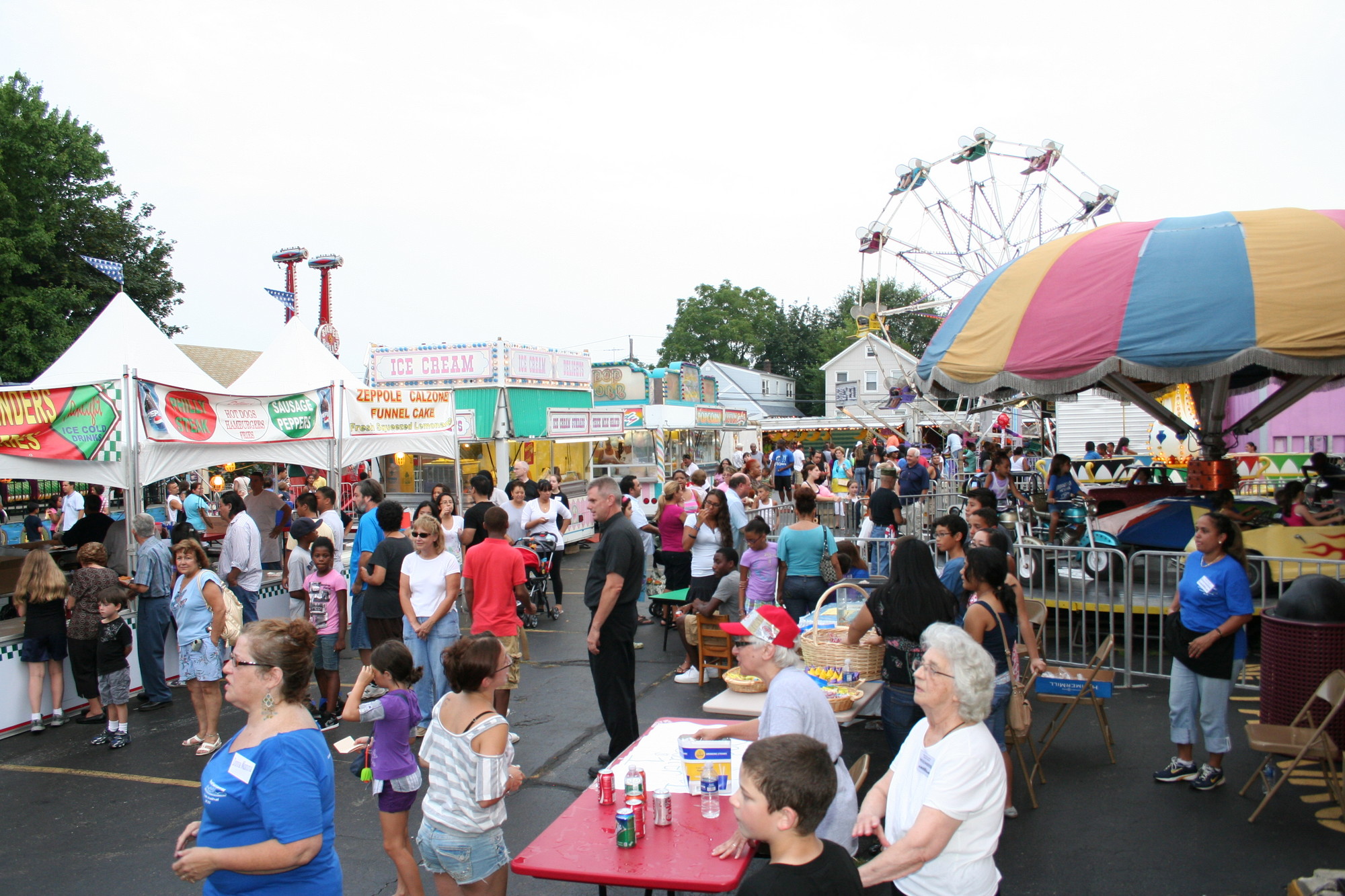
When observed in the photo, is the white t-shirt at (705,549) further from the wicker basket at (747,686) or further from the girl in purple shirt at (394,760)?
the girl in purple shirt at (394,760)

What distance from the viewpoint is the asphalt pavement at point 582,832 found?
13.6ft

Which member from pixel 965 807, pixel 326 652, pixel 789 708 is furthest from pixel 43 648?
pixel 965 807

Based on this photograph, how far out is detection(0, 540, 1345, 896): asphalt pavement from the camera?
163 inches

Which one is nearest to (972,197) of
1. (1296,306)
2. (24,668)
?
(1296,306)

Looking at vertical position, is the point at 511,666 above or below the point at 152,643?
above

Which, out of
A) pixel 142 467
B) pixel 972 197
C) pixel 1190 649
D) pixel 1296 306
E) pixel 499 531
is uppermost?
pixel 972 197

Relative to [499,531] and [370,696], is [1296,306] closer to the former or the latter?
[499,531]

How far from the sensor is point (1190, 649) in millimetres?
4898

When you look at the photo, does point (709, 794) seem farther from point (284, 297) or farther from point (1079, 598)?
point (284, 297)

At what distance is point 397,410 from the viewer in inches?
460

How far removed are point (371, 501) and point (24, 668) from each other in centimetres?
307

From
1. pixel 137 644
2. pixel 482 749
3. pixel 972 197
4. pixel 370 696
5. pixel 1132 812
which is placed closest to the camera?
pixel 482 749

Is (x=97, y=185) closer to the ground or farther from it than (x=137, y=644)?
farther from it

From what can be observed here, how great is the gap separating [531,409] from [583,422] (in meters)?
1.19
